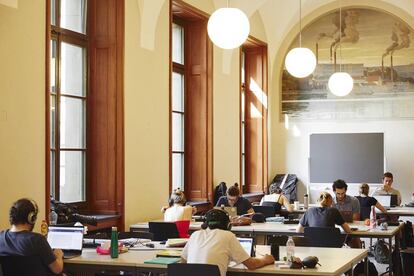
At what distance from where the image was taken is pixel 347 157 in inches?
588

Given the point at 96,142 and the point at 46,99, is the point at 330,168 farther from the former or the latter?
the point at 46,99

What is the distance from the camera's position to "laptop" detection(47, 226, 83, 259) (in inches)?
248

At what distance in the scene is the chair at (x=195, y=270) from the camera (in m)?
5.17

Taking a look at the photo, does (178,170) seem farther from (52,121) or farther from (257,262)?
(257,262)

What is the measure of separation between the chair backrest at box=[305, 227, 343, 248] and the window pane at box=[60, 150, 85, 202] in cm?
311

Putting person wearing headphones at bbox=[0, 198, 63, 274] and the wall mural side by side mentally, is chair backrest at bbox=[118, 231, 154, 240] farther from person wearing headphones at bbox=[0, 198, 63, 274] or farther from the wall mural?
the wall mural

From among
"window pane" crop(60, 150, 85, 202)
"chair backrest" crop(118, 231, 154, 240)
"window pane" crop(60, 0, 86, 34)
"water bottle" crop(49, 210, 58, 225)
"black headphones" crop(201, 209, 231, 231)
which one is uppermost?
"window pane" crop(60, 0, 86, 34)

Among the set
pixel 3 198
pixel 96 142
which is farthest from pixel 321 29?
pixel 3 198

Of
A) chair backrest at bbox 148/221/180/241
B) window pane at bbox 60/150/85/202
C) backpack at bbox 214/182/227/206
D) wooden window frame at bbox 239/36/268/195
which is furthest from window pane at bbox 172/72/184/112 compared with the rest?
chair backrest at bbox 148/221/180/241

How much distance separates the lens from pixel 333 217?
8195mm

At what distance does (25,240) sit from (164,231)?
103 inches

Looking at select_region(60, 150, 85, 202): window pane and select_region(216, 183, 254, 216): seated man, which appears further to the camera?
select_region(216, 183, 254, 216): seated man

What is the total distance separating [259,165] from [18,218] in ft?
33.0

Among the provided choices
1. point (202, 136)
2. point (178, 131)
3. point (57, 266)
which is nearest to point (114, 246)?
point (57, 266)
